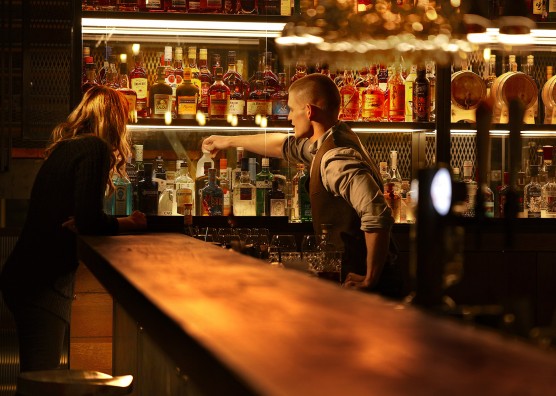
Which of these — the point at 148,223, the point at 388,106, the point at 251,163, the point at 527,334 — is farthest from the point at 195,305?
the point at 388,106

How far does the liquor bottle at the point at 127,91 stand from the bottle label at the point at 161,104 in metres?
0.10

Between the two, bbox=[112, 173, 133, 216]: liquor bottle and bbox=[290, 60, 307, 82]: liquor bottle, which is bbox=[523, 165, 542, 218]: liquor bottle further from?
bbox=[112, 173, 133, 216]: liquor bottle

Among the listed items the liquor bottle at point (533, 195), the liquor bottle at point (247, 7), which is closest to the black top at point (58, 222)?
the liquor bottle at point (247, 7)

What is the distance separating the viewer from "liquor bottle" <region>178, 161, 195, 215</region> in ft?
14.5

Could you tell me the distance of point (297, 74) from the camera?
4.57 metres

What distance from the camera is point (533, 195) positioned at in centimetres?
474

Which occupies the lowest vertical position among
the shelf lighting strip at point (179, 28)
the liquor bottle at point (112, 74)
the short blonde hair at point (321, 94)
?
the short blonde hair at point (321, 94)

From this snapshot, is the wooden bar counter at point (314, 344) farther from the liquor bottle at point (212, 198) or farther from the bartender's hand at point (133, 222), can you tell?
the liquor bottle at point (212, 198)

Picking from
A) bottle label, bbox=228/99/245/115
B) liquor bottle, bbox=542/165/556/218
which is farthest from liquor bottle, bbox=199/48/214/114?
liquor bottle, bbox=542/165/556/218

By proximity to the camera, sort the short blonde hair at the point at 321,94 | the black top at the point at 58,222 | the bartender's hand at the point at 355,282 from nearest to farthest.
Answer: the bartender's hand at the point at 355,282 < the black top at the point at 58,222 < the short blonde hair at the point at 321,94

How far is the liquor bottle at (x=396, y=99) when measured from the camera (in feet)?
15.3

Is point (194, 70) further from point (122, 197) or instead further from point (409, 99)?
point (409, 99)

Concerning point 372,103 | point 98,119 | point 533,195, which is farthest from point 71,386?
point 533,195

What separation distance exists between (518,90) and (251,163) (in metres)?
1.51
